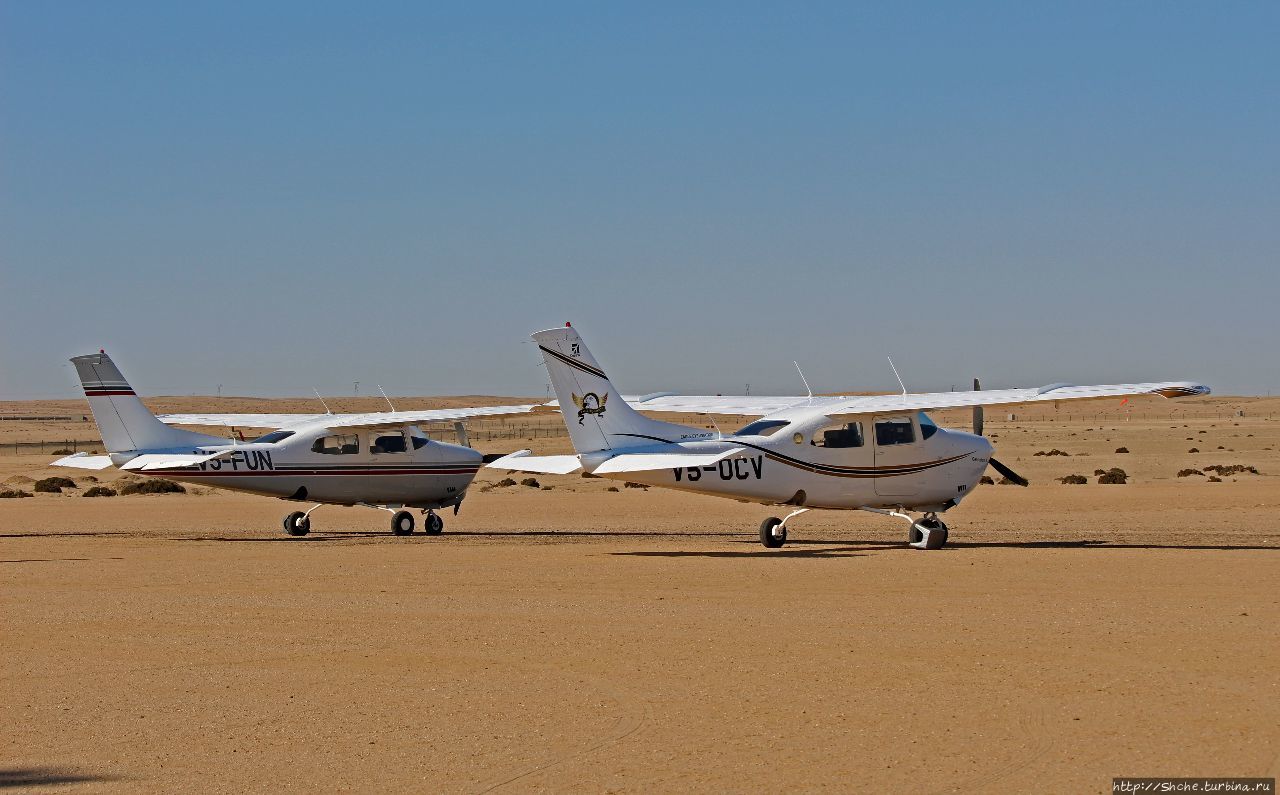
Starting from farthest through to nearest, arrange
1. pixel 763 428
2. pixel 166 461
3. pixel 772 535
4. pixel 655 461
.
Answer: pixel 166 461
pixel 772 535
pixel 763 428
pixel 655 461

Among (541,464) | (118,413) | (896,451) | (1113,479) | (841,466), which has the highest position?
(118,413)

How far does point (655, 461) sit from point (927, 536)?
13.8 feet

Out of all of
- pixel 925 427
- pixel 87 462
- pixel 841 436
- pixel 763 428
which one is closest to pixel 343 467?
pixel 87 462

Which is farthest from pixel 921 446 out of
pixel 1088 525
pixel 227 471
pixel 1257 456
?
pixel 1257 456

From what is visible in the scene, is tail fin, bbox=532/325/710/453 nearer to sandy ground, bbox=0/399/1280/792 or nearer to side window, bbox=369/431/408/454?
sandy ground, bbox=0/399/1280/792

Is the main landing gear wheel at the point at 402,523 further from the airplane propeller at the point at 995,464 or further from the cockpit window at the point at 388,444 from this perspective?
the airplane propeller at the point at 995,464

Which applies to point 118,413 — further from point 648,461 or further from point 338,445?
point 648,461

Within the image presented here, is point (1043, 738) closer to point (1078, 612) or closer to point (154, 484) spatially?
point (1078, 612)

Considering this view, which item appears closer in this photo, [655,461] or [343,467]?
[655,461]

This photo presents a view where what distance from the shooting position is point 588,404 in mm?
20812

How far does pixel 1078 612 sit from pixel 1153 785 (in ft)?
21.4

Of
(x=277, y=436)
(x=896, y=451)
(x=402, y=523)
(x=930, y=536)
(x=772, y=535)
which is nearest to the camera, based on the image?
(x=930, y=536)

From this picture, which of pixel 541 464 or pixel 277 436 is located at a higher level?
pixel 277 436

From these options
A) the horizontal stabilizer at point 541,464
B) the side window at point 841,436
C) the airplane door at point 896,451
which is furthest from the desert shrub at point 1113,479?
the horizontal stabilizer at point 541,464
